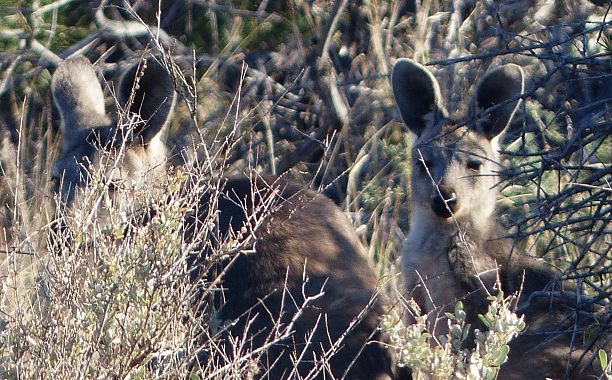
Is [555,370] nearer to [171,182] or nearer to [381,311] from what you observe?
[381,311]

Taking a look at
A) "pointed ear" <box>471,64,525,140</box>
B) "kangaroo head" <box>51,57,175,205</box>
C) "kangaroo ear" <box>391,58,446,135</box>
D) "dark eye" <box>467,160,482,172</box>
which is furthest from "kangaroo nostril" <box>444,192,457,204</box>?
"kangaroo head" <box>51,57,175,205</box>

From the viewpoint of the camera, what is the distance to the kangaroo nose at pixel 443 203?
576 cm

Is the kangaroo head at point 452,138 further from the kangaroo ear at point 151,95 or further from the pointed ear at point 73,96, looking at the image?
the pointed ear at point 73,96

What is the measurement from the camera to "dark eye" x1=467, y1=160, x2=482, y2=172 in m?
6.09

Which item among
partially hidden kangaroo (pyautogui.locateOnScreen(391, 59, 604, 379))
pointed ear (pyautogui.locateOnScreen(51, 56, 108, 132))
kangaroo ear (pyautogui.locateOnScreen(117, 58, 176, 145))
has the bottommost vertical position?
partially hidden kangaroo (pyautogui.locateOnScreen(391, 59, 604, 379))

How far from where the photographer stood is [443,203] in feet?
18.8

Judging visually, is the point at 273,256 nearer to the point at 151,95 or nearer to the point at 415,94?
the point at 151,95

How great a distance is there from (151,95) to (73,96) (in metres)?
0.71

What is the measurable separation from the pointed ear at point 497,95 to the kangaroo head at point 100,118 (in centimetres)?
176

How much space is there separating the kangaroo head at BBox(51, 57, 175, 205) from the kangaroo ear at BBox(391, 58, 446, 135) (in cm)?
141

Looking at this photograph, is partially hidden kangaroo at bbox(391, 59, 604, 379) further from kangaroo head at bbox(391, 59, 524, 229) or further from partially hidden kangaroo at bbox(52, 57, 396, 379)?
partially hidden kangaroo at bbox(52, 57, 396, 379)

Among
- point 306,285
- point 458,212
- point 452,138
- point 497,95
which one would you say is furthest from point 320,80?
point 306,285

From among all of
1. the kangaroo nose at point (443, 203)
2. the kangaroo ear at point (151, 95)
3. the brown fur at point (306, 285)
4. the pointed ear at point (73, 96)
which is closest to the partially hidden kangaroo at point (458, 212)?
the kangaroo nose at point (443, 203)

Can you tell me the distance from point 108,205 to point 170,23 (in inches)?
206
